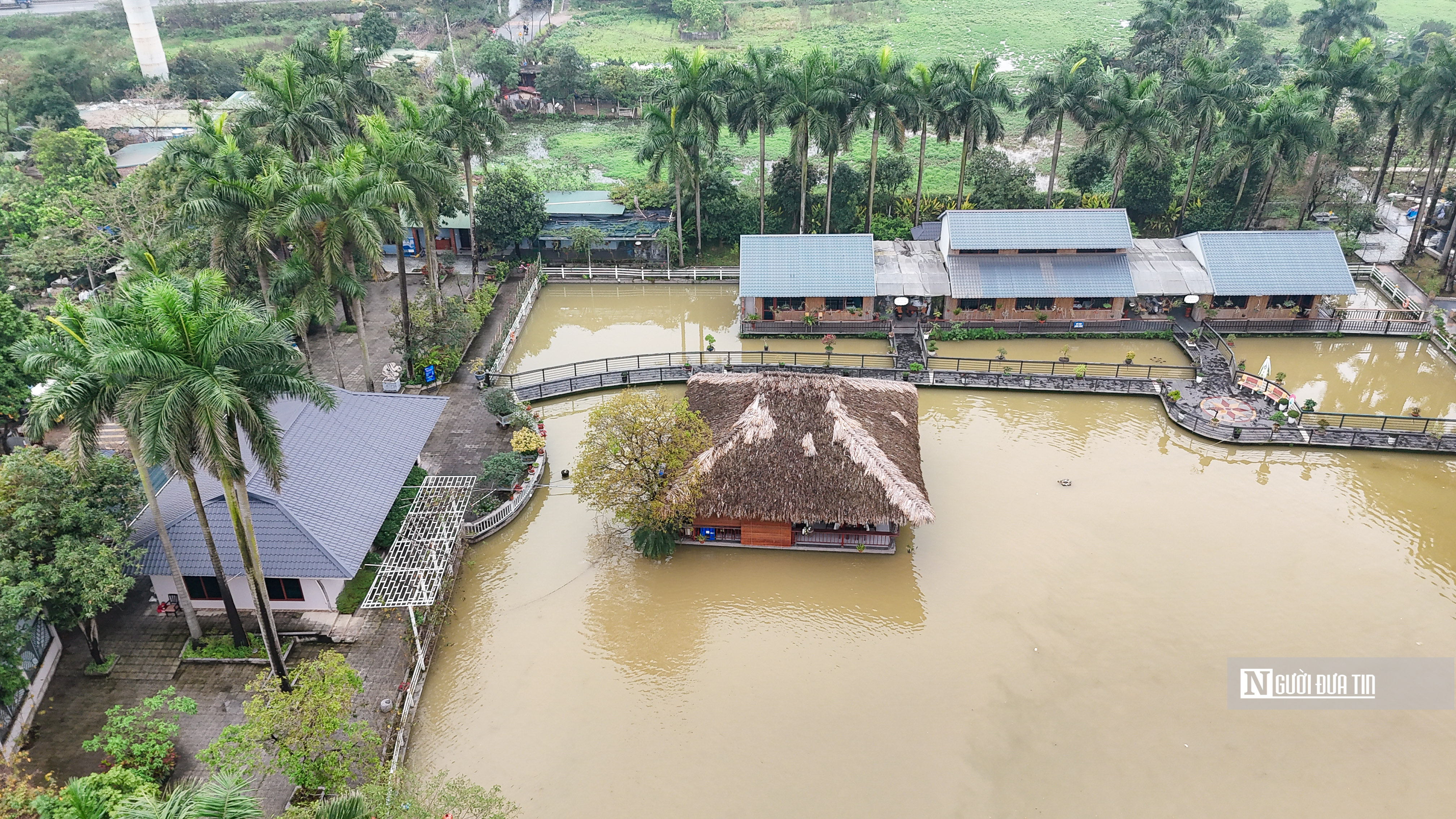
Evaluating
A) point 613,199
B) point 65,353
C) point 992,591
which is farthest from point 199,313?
point 613,199

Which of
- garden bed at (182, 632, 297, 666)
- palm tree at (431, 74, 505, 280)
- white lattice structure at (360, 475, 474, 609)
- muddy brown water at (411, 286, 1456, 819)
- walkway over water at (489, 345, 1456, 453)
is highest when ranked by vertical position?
palm tree at (431, 74, 505, 280)

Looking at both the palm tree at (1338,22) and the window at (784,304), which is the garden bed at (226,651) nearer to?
the window at (784,304)

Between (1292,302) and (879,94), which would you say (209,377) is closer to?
(879,94)

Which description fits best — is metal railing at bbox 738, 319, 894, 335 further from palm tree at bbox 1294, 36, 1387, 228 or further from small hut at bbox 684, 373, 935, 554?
palm tree at bbox 1294, 36, 1387, 228

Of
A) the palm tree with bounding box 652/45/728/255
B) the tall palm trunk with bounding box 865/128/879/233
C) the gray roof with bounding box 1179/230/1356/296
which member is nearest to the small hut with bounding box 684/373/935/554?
the palm tree with bounding box 652/45/728/255

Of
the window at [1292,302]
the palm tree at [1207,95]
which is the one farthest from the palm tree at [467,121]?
the window at [1292,302]

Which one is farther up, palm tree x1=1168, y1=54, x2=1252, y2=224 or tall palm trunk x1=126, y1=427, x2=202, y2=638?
palm tree x1=1168, y1=54, x2=1252, y2=224
